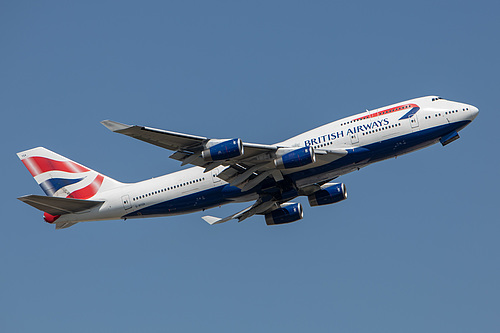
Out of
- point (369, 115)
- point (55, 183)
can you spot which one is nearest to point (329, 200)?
point (369, 115)

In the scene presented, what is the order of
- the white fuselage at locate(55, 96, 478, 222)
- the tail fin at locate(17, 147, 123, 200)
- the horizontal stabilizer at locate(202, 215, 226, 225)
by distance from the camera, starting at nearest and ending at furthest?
the white fuselage at locate(55, 96, 478, 222) < the tail fin at locate(17, 147, 123, 200) < the horizontal stabilizer at locate(202, 215, 226, 225)

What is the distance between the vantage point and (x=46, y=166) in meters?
Result: 49.3

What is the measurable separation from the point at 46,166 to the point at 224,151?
17307 mm

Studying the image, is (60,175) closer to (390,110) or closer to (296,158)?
(296,158)

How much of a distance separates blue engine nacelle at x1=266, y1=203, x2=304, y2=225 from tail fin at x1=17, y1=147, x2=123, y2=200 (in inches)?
451

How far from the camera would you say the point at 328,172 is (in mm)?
42500

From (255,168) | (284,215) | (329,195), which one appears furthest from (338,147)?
(284,215)

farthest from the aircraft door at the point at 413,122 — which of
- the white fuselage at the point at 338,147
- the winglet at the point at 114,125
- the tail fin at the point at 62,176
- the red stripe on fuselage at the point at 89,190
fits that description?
the red stripe on fuselage at the point at 89,190

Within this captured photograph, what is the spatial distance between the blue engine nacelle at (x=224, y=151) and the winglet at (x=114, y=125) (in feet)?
16.8

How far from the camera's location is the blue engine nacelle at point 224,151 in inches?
1532

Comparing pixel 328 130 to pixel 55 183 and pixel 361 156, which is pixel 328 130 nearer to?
pixel 361 156

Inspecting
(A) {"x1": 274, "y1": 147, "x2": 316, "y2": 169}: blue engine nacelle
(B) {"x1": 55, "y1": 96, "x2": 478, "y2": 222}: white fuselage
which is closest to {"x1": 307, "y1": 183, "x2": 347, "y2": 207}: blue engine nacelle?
(B) {"x1": 55, "y1": 96, "x2": 478, "y2": 222}: white fuselage

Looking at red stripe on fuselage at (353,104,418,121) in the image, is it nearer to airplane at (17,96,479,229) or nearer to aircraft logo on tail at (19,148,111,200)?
airplane at (17,96,479,229)

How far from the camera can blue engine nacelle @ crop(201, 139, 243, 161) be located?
3891 cm
